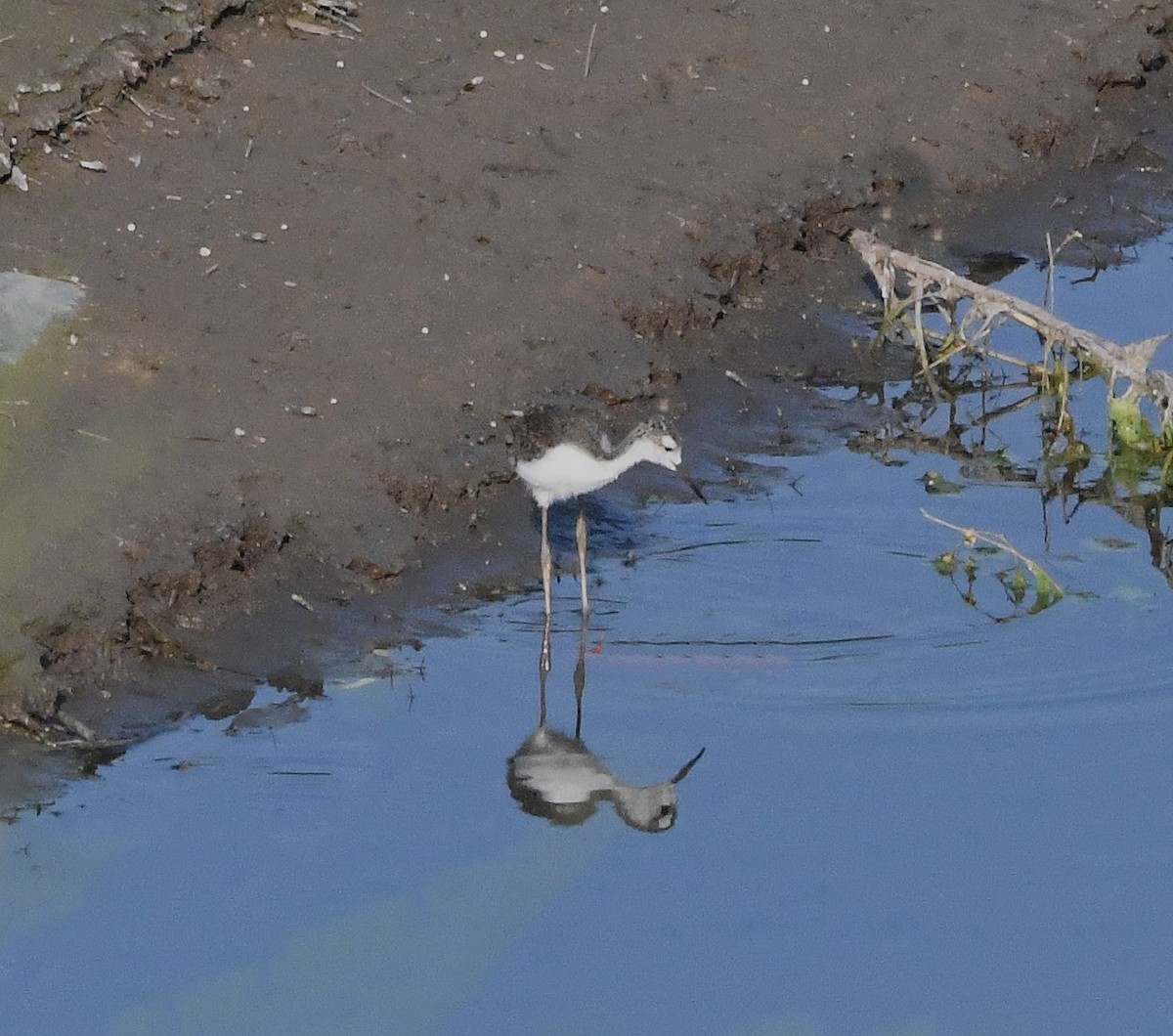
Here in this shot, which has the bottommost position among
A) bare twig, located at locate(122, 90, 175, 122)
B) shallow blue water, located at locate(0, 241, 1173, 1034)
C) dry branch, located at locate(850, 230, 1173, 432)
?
shallow blue water, located at locate(0, 241, 1173, 1034)

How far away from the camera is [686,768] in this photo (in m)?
7.46

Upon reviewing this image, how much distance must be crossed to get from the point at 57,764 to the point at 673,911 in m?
2.34

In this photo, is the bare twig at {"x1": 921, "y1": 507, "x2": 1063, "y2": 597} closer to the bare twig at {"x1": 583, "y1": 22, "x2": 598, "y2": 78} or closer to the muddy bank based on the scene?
the muddy bank

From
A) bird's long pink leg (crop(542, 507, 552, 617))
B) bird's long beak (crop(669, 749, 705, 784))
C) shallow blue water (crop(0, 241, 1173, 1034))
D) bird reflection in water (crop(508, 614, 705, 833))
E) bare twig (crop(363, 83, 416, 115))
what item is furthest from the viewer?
bare twig (crop(363, 83, 416, 115))

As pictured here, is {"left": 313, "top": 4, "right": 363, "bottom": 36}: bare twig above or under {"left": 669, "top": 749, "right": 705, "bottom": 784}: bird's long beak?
above

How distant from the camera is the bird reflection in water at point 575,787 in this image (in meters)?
7.23

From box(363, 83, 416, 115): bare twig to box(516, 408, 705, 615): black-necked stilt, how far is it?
2.96 m

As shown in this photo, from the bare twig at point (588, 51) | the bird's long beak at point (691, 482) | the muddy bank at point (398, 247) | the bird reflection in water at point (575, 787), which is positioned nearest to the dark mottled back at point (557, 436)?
the muddy bank at point (398, 247)

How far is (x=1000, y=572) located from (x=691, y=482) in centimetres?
161

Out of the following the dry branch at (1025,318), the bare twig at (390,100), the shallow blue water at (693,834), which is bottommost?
the shallow blue water at (693,834)

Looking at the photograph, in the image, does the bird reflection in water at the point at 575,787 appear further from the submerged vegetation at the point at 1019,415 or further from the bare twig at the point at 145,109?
the bare twig at the point at 145,109

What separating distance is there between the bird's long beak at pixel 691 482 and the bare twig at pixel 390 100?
9.09ft

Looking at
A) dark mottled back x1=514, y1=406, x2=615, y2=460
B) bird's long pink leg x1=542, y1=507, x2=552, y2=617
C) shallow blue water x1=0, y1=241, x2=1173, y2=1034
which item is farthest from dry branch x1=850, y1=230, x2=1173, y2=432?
bird's long pink leg x1=542, y1=507, x2=552, y2=617

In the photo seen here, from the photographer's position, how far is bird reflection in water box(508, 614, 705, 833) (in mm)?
7234
